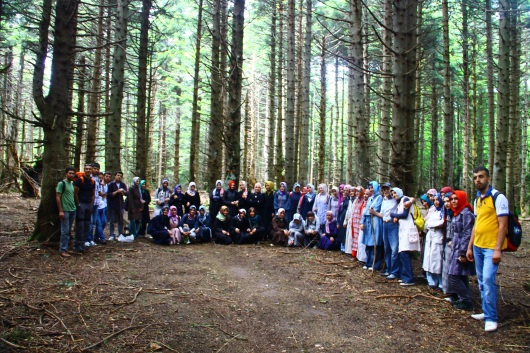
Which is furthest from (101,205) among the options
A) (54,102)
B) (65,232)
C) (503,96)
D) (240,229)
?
(503,96)

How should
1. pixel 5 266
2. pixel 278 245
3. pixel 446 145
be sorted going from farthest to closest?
pixel 446 145 < pixel 278 245 < pixel 5 266

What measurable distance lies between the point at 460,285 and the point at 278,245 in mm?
5909

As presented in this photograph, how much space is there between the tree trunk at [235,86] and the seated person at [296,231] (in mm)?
2482

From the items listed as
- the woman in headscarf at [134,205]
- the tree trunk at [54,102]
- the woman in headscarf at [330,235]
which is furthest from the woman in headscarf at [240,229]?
the tree trunk at [54,102]

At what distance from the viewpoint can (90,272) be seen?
6.31 metres

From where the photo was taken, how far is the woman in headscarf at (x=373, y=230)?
774 cm

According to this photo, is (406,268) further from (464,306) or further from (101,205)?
(101,205)

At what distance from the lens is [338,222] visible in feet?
33.3

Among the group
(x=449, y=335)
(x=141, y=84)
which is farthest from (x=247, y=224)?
(x=449, y=335)

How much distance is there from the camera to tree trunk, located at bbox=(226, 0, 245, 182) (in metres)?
11.1

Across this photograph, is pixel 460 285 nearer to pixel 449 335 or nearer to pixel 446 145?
pixel 449 335

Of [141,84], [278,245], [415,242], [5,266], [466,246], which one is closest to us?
[466,246]

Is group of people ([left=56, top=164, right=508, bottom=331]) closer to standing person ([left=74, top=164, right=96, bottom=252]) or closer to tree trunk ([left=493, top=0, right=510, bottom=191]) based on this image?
standing person ([left=74, top=164, right=96, bottom=252])

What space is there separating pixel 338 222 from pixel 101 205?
20.2 ft
